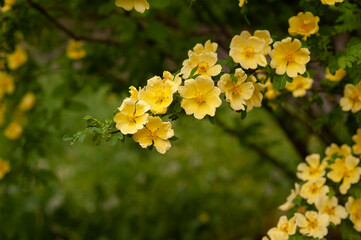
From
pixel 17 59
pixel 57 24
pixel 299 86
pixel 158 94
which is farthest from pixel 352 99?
pixel 17 59

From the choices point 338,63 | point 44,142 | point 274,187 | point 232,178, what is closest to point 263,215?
point 274,187

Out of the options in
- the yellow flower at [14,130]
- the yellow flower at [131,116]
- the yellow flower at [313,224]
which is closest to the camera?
the yellow flower at [131,116]

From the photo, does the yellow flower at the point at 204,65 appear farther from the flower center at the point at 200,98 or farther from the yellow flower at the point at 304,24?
the yellow flower at the point at 304,24

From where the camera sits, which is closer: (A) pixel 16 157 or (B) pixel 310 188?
(B) pixel 310 188

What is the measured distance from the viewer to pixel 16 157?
2355 millimetres

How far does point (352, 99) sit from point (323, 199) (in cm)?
35

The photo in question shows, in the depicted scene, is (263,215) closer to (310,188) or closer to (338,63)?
(310,188)

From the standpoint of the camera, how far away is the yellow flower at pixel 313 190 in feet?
4.79

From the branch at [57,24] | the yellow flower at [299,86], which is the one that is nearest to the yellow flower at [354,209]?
the yellow flower at [299,86]

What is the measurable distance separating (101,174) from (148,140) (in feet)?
10.6

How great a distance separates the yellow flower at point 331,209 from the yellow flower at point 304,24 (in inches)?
22.0

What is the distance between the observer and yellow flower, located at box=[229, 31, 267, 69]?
121 centimetres

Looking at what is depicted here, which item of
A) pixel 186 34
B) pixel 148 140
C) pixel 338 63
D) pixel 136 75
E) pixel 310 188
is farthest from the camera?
pixel 186 34

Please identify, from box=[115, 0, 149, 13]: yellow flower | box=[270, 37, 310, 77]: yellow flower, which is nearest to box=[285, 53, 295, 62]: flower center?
box=[270, 37, 310, 77]: yellow flower
